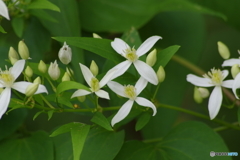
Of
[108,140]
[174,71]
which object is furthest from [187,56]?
[108,140]

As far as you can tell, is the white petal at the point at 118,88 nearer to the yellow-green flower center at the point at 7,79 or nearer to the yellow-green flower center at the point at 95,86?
the yellow-green flower center at the point at 95,86

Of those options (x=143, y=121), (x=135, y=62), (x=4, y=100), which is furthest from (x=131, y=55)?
(x=4, y=100)

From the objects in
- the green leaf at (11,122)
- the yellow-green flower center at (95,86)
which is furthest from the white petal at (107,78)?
the green leaf at (11,122)

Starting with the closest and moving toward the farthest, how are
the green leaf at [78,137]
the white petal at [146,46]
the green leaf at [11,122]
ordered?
the green leaf at [78,137] < the white petal at [146,46] < the green leaf at [11,122]

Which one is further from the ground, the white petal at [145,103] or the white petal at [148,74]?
the white petal at [148,74]

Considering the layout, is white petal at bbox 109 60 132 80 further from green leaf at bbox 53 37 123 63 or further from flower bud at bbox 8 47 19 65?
flower bud at bbox 8 47 19 65

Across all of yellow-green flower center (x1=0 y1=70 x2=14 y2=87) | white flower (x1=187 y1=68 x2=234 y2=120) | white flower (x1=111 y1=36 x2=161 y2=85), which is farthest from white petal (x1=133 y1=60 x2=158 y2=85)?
yellow-green flower center (x1=0 y1=70 x2=14 y2=87)

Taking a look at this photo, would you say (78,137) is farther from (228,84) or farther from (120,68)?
(228,84)
